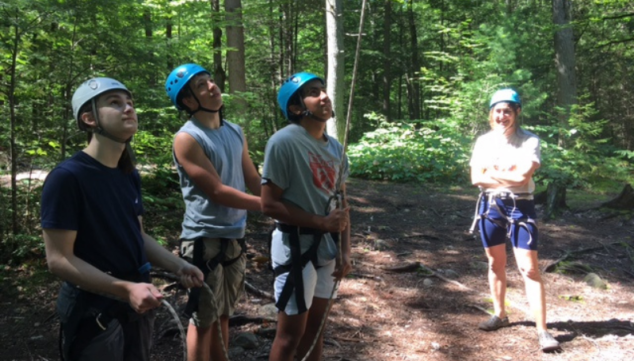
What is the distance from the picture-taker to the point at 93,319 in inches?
79.0

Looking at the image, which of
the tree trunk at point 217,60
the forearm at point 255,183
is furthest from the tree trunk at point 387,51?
the forearm at point 255,183

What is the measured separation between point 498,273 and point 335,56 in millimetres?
8360

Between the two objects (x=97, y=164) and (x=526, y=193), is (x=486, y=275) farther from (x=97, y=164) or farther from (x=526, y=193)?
(x=97, y=164)

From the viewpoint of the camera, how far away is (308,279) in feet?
9.46

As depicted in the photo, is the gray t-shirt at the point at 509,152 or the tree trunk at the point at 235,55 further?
the tree trunk at the point at 235,55

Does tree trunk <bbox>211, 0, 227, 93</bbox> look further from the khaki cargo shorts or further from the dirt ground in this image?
the khaki cargo shorts

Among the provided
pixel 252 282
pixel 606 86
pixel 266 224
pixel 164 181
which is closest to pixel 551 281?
pixel 252 282

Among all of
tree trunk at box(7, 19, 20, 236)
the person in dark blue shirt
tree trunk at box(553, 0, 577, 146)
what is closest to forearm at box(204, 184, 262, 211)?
the person in dark blue shirt

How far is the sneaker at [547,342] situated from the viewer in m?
4.23

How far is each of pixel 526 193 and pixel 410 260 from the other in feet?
9.47

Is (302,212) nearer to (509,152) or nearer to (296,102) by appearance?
(296,102)

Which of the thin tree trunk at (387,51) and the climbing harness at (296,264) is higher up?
the thin tree trunk at (387,51)

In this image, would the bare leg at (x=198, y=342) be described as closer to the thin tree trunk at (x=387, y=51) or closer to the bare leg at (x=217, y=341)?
the bare leg at (x=217, y=341)

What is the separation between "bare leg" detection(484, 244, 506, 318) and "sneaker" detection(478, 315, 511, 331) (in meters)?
0.04
